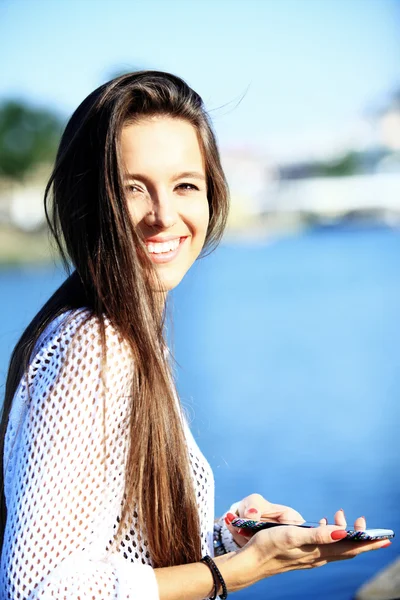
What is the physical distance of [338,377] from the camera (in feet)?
28.9

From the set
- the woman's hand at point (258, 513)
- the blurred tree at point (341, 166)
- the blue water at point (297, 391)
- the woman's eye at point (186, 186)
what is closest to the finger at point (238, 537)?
the woman's hand at point (258, 513)

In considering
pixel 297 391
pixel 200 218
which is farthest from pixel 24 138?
pixel 200 218

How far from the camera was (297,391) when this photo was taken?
782 centimetres

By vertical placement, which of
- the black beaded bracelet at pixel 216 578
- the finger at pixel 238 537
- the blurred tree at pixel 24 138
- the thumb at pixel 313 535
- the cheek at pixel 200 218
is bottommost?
the black beaded bracelet at pixel 216 578

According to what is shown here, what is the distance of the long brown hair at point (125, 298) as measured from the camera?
108cm

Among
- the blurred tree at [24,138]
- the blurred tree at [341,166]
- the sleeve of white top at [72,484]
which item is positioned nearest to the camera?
the sleeve of white top at [72,484]

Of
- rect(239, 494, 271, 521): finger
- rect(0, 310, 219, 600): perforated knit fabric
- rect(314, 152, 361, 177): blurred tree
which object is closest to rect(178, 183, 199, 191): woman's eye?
rect(0, 310, 219, 600): perforated knit fabric

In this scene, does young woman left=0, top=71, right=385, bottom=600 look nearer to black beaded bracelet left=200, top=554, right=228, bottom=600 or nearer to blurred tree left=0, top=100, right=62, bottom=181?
black beaded bracelet left=200, top=554, right=228, bottom=600

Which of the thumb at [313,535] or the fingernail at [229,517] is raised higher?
the fingernail at [229,517]

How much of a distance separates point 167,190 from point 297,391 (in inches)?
264

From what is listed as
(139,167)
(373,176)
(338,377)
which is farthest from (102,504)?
(373,176)

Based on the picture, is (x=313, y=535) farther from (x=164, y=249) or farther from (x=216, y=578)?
(x=164, y=249)

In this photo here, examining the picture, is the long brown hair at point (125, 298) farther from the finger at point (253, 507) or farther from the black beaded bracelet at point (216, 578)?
the finger at point (253, 507)

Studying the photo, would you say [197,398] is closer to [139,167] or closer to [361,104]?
[139,167]
